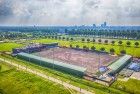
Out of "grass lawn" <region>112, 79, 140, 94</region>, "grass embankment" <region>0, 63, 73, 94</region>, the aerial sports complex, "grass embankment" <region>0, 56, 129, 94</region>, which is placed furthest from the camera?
the aerial sports complex

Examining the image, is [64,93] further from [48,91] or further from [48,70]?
[48,70]

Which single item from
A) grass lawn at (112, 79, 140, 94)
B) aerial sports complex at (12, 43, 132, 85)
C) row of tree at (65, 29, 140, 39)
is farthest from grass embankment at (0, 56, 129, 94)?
row of tree at (65, 29, 140, 39)

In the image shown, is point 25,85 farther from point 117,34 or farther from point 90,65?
point 117,34

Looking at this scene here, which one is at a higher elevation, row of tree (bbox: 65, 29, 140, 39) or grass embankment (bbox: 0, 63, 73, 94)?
row of tree (bbox: 65, 29, 140, 39)

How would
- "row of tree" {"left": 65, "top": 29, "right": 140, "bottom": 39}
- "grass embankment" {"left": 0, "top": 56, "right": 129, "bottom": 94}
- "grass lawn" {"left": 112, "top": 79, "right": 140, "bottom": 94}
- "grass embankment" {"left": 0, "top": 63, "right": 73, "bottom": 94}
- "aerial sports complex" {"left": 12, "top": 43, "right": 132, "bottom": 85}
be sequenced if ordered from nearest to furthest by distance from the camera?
"grass embankment" {"left": 0, "top": 56, "right": 129, "bottom": 94} → "grass lawn" {"left": 112, "top": 79, "right": 140, "bottom": 94} → "grass embankment" {"left": 0, "top": 63, "right": 73, "bottom": 94} → "aerial sports complex" {"left": 12, "top": 43, "right": 132, "bottom": 85} → "row of tree" {"left": 65, "top": 29, "right": 140, "bottom": 39}

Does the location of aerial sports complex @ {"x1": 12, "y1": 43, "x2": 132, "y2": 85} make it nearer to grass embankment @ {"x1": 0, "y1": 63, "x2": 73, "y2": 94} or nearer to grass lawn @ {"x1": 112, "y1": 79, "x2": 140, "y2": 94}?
grass lawn @ {"x1": 112, "y1": 79, "x2": 140, "y2": 94}

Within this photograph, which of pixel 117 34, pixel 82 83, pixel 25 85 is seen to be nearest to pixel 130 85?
pixel 82 83

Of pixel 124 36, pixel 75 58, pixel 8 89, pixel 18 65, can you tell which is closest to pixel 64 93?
pixel 8 89

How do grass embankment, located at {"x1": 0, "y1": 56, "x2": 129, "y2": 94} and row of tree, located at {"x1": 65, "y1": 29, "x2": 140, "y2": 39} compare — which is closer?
grass embankment, located at {"x1": 0, "y1": 56, "x2": 129, "y2": 94}
